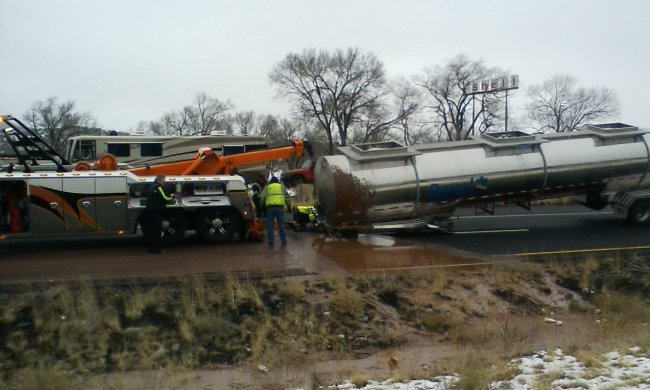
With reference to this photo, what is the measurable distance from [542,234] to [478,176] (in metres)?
2.58

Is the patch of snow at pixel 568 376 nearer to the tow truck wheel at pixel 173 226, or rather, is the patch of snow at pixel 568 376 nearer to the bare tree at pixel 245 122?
the tow truck wheel at pixel 173 226

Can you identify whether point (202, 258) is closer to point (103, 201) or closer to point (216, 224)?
point (216, 224)

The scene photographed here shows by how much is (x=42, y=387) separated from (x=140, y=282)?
3.73 meters

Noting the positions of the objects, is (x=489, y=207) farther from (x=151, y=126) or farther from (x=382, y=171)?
(x=151, y=126)

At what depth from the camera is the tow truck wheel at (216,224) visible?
1540 cm

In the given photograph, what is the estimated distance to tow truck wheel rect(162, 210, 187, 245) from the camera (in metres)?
15.0

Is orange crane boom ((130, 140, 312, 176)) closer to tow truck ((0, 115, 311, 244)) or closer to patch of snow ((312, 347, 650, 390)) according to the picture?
tow truck ((0, 115, 311, 244))

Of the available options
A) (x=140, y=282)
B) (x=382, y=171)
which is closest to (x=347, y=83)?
(x=382, y=171)

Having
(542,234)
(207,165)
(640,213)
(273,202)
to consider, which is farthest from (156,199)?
(640,213)

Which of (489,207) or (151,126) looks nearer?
(489,207)

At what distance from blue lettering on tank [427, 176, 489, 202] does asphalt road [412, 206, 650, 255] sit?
1091 millimetres

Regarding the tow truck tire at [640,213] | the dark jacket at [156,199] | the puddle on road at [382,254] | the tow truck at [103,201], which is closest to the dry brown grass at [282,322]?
the puddle on road at [382,254]

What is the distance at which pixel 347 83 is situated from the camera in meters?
65.8

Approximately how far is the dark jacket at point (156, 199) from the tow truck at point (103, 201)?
850 mm
